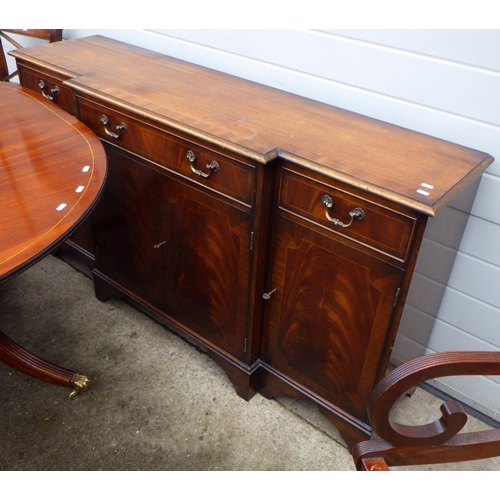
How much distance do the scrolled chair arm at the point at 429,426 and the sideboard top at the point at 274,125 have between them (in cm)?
52

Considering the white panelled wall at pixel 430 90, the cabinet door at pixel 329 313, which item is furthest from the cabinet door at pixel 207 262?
the white panelled wall at pixel 430 90

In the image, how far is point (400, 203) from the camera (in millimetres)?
1316

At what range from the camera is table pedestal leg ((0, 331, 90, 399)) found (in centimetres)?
199

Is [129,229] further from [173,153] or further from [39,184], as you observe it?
[39,184]

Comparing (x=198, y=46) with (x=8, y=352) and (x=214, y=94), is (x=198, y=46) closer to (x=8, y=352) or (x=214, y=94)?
(x=214, y=94)

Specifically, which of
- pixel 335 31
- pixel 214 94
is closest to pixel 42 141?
pixel 214 94

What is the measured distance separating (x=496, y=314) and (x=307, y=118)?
36.4 inches

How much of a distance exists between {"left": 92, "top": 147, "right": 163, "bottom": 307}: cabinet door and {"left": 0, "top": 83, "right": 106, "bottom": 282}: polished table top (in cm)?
21

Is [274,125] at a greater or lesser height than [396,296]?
greater

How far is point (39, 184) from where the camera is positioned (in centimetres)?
153

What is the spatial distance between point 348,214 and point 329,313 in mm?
358

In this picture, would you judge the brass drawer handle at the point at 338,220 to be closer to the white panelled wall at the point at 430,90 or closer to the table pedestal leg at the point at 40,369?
the white panelled wall at the point at 430,90

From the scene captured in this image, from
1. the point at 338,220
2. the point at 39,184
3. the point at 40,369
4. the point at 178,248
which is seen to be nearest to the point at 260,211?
the point at 338,220

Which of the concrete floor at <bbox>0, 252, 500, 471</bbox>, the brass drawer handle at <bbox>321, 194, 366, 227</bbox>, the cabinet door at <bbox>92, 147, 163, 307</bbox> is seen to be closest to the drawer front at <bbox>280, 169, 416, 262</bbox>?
the brass drawer handle at <bbox>321, 194, 366, 227</bbox>
